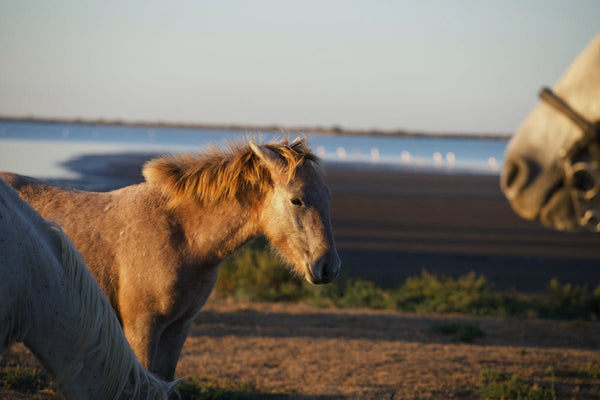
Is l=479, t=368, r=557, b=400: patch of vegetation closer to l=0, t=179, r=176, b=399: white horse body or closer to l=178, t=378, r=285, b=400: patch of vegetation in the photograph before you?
l=178, t=378, r=285, b=400: patch of vegetation

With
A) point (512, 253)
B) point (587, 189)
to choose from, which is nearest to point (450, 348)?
point (587, 189)

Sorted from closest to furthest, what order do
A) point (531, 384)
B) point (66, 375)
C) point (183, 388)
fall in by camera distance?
1. point (66, 375)
2. point (183, 388)
3. point (531, 384)

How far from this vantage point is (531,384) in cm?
582

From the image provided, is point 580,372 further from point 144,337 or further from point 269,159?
point 144,337

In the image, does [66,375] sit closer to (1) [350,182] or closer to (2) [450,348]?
(2) [450,348]

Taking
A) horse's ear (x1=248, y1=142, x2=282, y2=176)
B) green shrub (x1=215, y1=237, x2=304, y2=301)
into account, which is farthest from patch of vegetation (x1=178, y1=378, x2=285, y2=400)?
green shrub (x1=215, y1=237, x2=304, y2=301)

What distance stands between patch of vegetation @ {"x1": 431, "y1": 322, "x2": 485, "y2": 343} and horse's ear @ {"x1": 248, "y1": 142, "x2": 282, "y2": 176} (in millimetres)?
4704

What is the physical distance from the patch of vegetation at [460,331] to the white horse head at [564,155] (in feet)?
18.3

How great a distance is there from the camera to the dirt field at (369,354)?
5707mm

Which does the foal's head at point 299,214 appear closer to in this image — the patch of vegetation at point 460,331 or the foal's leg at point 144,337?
the foal's leg at point 144,337

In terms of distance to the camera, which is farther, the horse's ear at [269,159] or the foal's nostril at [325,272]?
the horse's ear at [269,159]

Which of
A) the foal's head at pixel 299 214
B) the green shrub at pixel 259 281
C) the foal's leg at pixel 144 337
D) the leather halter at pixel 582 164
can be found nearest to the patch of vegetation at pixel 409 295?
the green shrub at pixel 259 281

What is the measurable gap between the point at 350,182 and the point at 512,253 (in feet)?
63.6

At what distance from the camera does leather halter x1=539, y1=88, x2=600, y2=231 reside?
2.21 metres
